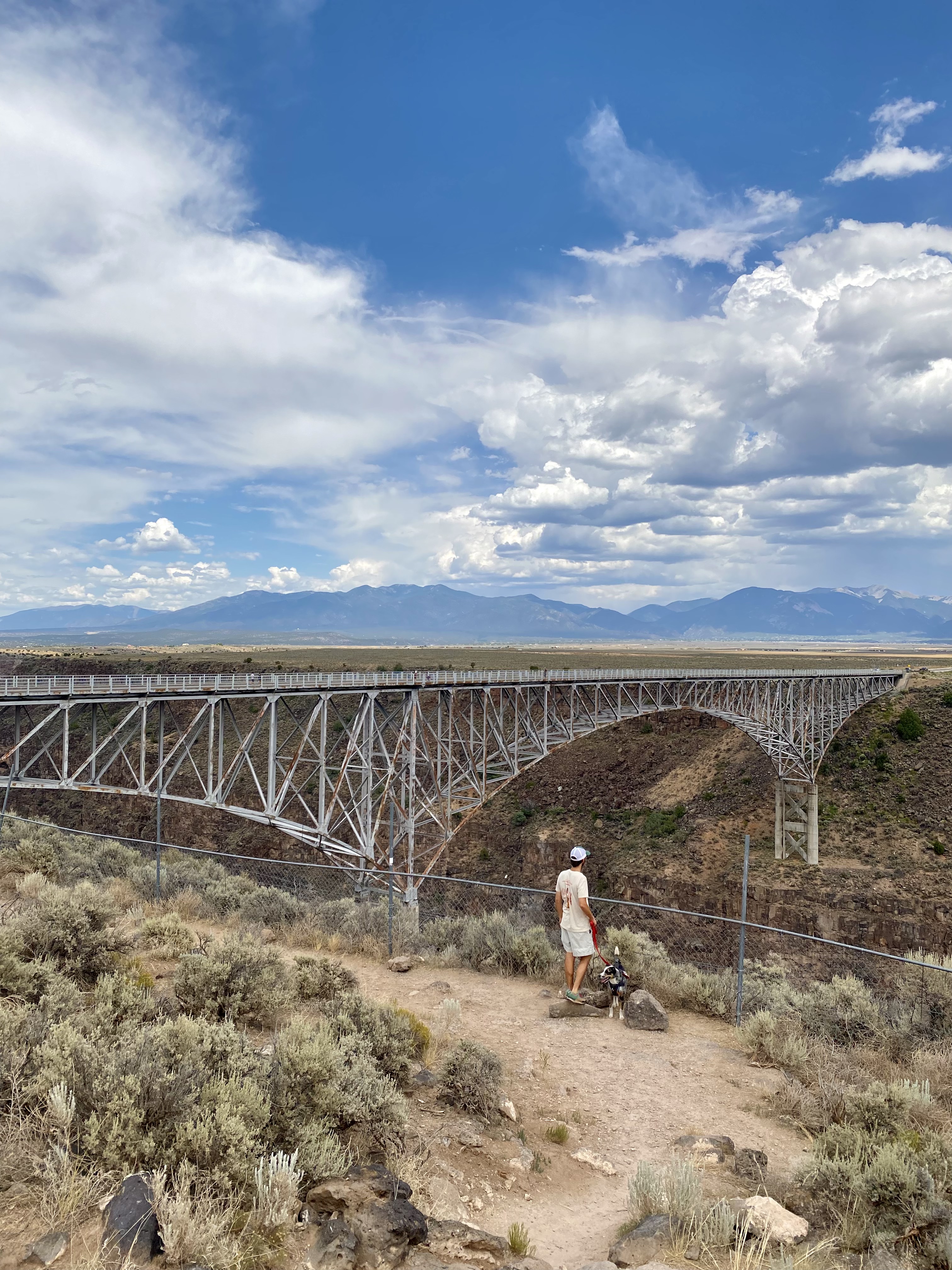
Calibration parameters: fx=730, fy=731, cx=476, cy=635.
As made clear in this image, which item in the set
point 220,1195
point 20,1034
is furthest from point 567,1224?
point 20,1034

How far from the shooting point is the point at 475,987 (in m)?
10.3

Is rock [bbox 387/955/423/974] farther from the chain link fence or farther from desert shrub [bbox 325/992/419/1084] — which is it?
desert shrub [bbox 325/992/419/1084]

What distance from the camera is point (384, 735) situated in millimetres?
39469

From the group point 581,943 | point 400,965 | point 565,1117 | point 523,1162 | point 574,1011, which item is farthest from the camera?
point 400,965

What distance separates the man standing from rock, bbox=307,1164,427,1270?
4641 millimetres

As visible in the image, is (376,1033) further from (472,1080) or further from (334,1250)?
(334,1250)

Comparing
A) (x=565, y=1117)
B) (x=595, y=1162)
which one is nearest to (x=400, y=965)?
(x=565, y=1117)

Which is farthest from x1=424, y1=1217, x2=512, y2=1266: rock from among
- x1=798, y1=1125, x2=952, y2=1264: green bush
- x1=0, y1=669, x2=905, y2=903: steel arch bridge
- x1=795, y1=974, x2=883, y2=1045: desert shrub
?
x1=0, y1=669, x2=905, y2=903: steel arch bridge

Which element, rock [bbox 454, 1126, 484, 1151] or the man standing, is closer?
rock [bbox 454, 1126, 484, 1151]

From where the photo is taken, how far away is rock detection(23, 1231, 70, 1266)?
373 cm

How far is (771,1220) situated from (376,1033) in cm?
343

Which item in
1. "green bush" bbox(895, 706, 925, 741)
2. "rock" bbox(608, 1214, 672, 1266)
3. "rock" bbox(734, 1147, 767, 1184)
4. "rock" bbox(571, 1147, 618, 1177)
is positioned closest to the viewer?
"rock" bbox(608, 1214, 672, 1266)

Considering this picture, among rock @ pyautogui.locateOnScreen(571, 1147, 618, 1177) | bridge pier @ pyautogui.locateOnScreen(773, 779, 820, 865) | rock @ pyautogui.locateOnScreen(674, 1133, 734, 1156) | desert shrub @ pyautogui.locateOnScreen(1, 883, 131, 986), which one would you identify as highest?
desert shrub @ pyautogui.locateOnScreen(1, 883, 131, 986)

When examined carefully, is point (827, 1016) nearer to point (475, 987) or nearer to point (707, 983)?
point (707, 983)
